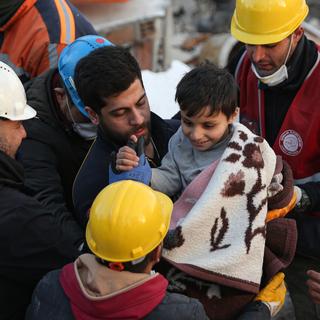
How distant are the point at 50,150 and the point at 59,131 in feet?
0.50

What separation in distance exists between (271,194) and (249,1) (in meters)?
1.31

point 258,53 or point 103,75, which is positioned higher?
point 103,75

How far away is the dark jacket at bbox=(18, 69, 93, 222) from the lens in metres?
3.05

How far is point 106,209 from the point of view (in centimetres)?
206

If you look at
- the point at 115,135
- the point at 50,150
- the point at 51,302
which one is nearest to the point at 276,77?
the point at 115,135

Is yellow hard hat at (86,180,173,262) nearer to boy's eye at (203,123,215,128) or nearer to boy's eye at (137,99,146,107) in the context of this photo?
boy's eye at (203,123,215,128)

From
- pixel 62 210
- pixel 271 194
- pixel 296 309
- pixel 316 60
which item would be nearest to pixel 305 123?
pixel 316 60

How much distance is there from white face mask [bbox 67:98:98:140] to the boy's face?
855mm

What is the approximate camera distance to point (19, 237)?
2.38 meters

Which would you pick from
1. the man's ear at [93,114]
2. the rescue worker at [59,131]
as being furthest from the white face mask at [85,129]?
the man's ear at [93,114]

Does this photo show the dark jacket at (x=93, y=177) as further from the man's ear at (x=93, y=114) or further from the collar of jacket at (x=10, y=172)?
the collar of jacket at (x=10, y=172)

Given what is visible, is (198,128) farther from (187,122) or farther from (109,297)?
(109,297)

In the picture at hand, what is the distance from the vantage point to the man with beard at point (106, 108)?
9.07 ft

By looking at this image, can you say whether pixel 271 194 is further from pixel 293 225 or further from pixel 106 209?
pixel 106 209
